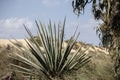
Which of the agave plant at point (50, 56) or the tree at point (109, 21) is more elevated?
the agave plant at point (50, 56)

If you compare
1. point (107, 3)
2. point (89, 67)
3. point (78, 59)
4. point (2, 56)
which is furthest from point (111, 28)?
point (2, 56)

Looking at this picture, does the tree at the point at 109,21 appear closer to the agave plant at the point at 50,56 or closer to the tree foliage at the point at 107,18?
the tree foliage at the point at 107,18

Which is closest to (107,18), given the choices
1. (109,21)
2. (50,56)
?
(109,21)

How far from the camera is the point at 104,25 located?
49.3 feet

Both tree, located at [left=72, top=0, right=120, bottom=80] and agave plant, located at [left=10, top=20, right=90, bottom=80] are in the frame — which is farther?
tree, located at [left=72, top=0, right=120, bottom=80]

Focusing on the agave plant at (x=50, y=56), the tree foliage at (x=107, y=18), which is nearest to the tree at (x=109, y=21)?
the tree foliage at (x=107, y=18)

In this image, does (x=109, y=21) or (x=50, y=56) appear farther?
(x=109, y=21)

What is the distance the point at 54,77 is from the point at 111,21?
17.2 feet

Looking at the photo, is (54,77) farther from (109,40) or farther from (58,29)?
(109,40)

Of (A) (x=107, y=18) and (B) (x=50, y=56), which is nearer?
(B) (x=50, y=56)

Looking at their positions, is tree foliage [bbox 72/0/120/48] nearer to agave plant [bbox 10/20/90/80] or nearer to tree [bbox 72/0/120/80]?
tree [bbox 72/0/120/80]

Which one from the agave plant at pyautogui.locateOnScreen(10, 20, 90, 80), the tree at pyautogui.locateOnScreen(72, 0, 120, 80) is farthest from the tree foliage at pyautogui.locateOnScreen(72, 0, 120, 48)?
Answer: the agave plant at pyautogui.locateOnScreen(10, 20, 90, 80)

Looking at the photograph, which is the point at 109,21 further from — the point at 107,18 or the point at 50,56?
the point at 50,56

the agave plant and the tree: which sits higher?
the agave plant
